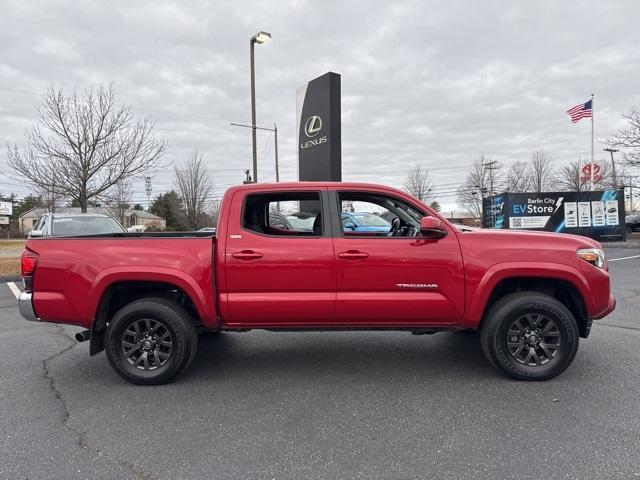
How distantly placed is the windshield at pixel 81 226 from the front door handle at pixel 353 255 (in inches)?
363

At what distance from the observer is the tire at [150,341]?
4.14m

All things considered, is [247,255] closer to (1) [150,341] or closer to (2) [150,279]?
(2) [150,279]

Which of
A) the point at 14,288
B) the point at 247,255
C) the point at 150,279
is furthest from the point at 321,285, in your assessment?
the point at 14,288

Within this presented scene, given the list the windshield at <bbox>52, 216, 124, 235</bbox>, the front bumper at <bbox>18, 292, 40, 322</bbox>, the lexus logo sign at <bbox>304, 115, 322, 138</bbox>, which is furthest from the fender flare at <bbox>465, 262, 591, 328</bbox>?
the lexus logo sign at <bbox>304, 115, 322, 138</bbox>

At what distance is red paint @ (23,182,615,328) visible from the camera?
4.09m

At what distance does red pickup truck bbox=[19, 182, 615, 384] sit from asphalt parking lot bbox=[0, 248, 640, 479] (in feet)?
1.33

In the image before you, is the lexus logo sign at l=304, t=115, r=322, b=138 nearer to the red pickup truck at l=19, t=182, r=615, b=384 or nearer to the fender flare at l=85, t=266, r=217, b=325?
the red pickup truck at l=19, t=182, r=615, b=384

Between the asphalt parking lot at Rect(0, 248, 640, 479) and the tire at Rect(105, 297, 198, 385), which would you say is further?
the tire at Rect(105, 297, 198, 385)

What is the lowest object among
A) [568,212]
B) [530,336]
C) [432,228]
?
[530,336]

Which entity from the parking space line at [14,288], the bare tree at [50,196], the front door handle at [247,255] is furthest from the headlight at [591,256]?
the bare tree at [50,196]

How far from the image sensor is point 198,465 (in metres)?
2.87

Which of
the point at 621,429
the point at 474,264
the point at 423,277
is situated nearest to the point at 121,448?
the point at 423,277

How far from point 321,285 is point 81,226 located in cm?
965

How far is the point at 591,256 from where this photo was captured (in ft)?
13.6
